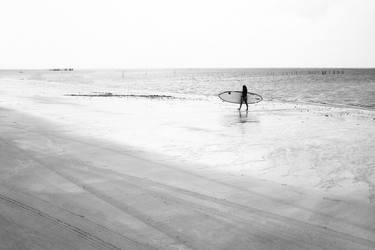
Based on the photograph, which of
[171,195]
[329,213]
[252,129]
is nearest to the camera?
[329,213]

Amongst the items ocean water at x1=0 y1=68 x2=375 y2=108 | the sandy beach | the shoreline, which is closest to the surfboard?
the sandy beach

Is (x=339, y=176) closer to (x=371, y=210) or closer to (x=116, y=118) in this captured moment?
(x=371, y=210)

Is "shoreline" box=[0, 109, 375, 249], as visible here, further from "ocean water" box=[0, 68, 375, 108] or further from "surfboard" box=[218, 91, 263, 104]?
"ocean water" box=[0, 68, 375, 108]

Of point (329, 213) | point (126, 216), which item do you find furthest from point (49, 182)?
point (329, 213)

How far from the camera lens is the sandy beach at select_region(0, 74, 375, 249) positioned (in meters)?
4.94

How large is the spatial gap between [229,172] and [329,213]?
280 centimetres

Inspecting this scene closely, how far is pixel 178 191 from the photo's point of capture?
6.93 metres

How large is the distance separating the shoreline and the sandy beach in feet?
0.06

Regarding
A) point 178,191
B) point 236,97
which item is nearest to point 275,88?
point 236,97

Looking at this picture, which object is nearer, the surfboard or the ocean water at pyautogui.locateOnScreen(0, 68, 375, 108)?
the surfboard

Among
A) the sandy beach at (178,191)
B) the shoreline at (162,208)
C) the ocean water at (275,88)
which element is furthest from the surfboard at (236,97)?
the shoreline at (162,208)

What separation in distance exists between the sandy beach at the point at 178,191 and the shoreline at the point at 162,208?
0.06ft

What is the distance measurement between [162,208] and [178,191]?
99cm

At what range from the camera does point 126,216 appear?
558cm
